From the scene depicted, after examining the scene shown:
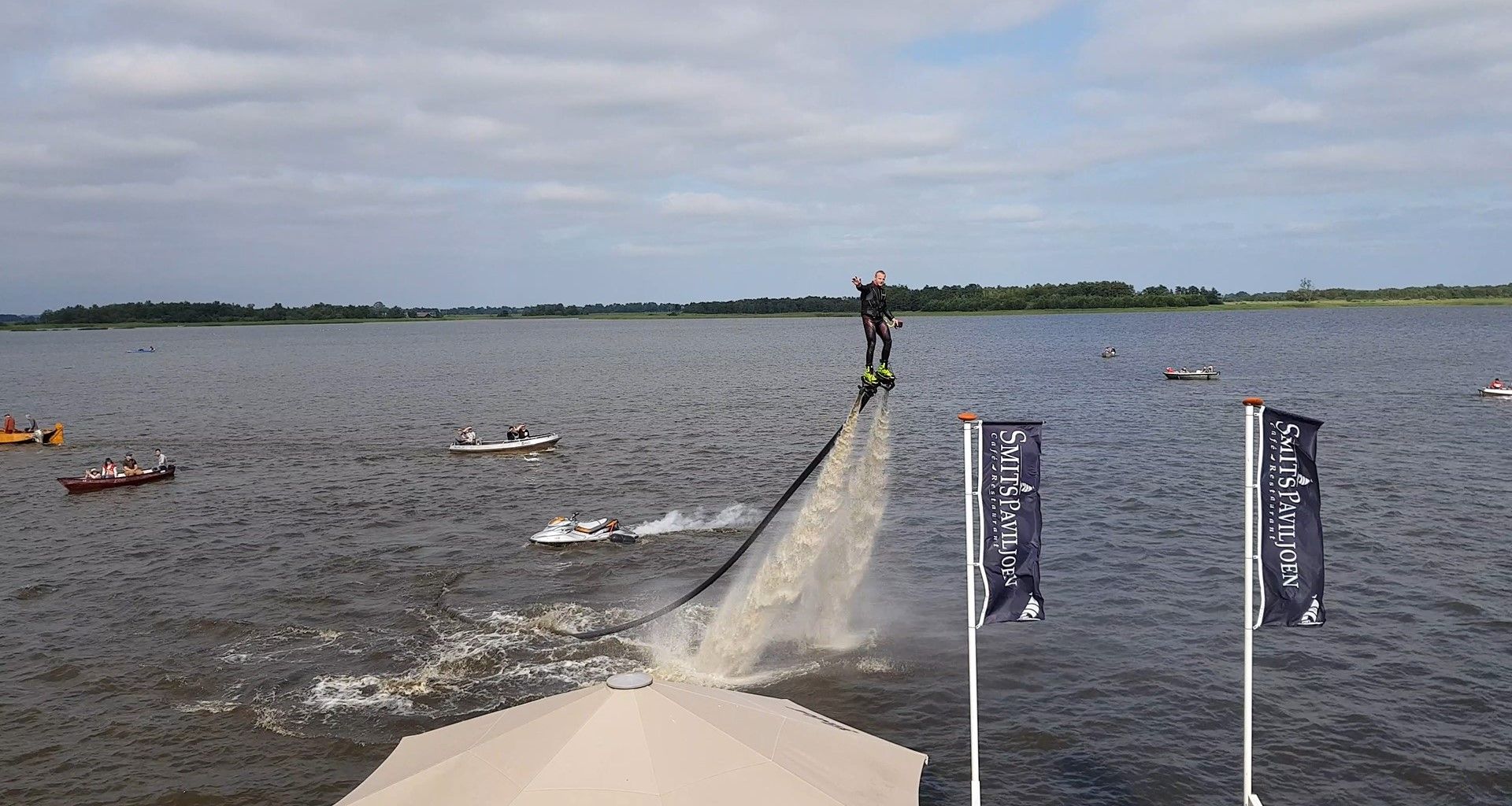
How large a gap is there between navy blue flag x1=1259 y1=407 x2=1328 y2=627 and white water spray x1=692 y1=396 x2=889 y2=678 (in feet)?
37.8

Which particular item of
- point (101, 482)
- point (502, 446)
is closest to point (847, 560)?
point (502, 446)

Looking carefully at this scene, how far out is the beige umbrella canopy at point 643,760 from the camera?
13281mm

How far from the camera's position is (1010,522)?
15203 millimetres

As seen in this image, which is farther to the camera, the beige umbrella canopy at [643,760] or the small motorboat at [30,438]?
the small motorboat at [30,438]

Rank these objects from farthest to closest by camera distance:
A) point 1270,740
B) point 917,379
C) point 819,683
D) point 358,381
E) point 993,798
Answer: point 358,381
point 917,379
point 819,683
point 1270,740
point 993,798

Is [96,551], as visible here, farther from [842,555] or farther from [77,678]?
[842,555]

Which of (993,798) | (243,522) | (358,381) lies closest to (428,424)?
(243,522)

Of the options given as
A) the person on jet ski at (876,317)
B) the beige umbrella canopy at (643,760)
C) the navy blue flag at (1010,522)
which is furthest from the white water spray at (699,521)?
the navy blue flag at (1010,522)

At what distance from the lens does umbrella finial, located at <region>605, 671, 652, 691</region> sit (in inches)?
578

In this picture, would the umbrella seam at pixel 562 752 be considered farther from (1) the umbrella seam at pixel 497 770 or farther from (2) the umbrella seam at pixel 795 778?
(2) the umbrella seam at pixel 795 778

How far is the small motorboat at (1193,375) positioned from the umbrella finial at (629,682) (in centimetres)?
9267

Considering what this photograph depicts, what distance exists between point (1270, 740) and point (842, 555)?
12.1 m

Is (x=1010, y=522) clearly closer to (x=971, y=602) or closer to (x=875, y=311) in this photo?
(x=971, y=602)

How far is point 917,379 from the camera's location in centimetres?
10819
